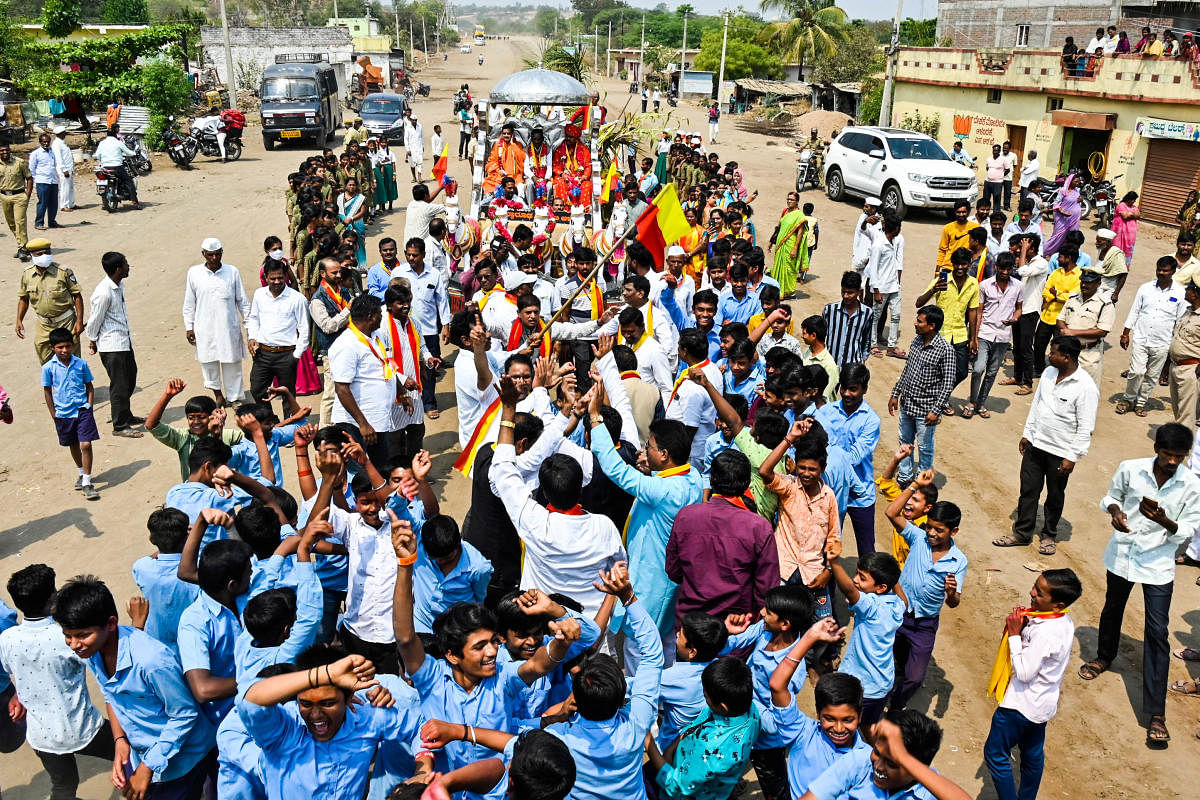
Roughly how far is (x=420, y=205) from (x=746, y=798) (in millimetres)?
8221

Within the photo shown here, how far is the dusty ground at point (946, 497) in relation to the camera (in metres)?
5.00

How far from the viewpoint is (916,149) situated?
1908cm

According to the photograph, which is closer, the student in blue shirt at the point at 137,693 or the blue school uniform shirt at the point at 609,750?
the blue school uniform shirt at the point at 609,750

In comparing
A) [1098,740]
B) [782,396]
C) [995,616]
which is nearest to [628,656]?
[782,396]

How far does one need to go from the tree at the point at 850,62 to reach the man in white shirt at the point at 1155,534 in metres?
36.2

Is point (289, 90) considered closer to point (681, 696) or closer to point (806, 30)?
point (806, 30)

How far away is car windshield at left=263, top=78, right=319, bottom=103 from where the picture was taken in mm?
26859

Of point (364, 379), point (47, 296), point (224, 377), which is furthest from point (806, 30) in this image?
point (364, 379)

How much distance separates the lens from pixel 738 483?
174 inches

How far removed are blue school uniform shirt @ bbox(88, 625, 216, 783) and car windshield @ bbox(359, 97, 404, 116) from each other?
28.1 m

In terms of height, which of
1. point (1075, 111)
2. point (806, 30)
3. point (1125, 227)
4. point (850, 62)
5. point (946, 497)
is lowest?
point (946, 497)

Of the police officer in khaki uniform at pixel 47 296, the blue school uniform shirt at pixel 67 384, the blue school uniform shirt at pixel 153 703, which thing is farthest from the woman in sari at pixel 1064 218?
the blue school uniform shirt at pixel 153 703

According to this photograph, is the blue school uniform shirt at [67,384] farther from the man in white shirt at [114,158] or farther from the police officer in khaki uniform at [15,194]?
the man in white shirt at [114,158]

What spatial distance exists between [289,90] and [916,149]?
18042mm
